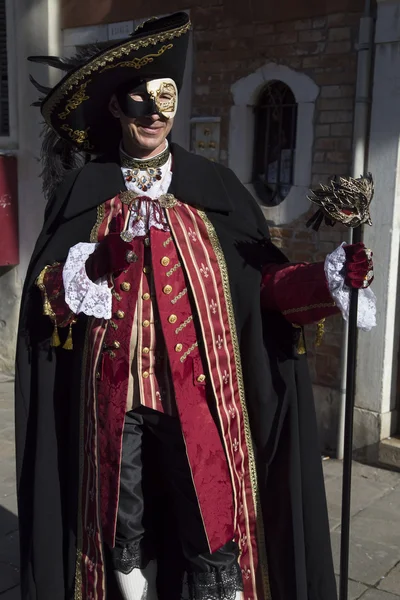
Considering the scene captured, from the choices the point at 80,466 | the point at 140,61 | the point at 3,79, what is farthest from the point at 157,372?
the point at 3,79

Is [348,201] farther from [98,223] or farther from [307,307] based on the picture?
[98,223]

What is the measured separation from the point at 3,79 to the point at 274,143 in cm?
294

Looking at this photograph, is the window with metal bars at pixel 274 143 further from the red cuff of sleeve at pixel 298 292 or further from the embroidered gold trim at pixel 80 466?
the embroidered gold trim at pixel 80 466

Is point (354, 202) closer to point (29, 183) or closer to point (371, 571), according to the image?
point (371, 571)

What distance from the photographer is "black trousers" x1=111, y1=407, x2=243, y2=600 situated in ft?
8.04

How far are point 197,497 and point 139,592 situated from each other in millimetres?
431

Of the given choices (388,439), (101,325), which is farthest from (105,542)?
(388,439)

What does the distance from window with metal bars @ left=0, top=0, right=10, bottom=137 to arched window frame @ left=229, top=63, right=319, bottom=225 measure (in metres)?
2.61

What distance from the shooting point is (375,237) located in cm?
436

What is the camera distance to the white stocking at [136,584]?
2539 millimetres

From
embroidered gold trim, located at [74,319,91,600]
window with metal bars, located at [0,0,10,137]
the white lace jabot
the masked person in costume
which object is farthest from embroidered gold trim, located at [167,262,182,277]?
window with metal bars, located at [0,0,10,137]

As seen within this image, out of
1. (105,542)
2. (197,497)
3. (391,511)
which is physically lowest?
(391,511)

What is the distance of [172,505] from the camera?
2.63 metres

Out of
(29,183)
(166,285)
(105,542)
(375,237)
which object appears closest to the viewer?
(166,285)
